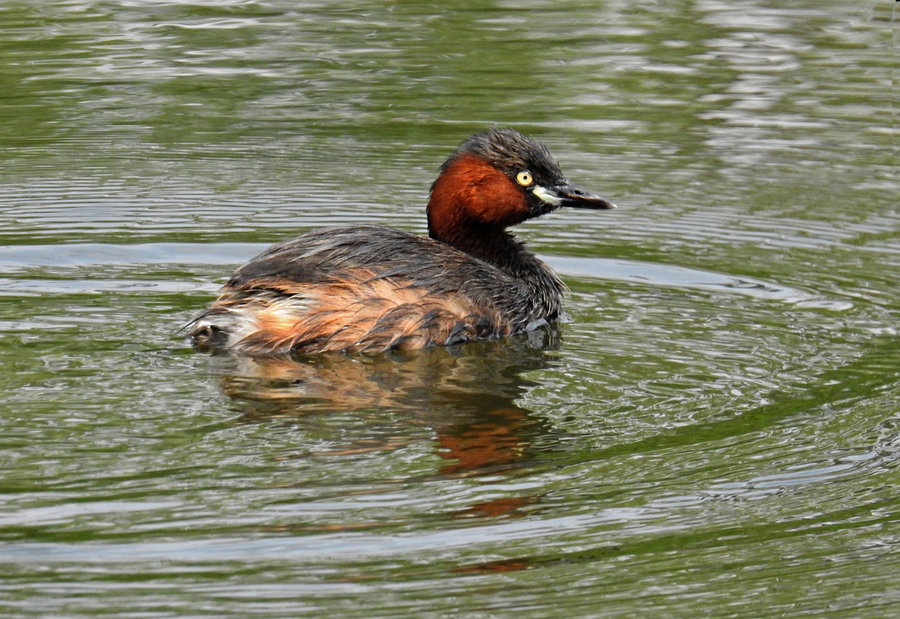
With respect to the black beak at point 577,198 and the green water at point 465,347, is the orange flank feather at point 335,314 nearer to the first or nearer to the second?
the green water at point 465,347

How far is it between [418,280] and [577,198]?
3.90ft

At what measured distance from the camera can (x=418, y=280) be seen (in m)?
7.31

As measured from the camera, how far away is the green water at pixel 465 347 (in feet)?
15.8

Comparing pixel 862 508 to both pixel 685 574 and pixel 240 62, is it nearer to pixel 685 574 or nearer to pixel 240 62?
pixel 685 574

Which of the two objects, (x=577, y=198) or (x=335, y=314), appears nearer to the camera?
(x=335, y=314)

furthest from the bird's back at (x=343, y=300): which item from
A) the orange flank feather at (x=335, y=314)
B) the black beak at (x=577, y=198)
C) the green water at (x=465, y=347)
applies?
the black beak at (x=577, y=198)

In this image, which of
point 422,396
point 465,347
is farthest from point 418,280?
point 422,396

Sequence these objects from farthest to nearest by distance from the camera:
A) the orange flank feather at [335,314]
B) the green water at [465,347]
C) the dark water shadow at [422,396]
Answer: the orange flank feather at [335,314] → the dark water shadow at [422,396] → the green water at [465,347]

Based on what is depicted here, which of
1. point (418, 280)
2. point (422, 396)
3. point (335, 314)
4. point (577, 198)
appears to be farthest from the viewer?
point (577, 198)

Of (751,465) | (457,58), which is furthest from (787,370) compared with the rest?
(457,58)

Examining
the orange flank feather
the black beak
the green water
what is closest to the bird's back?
the orange flank feather

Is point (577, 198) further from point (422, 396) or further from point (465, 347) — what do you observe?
point (422, 396)

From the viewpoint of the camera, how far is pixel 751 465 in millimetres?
5605

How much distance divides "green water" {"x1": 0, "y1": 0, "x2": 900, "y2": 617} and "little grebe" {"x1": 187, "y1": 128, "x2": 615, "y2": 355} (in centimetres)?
14
